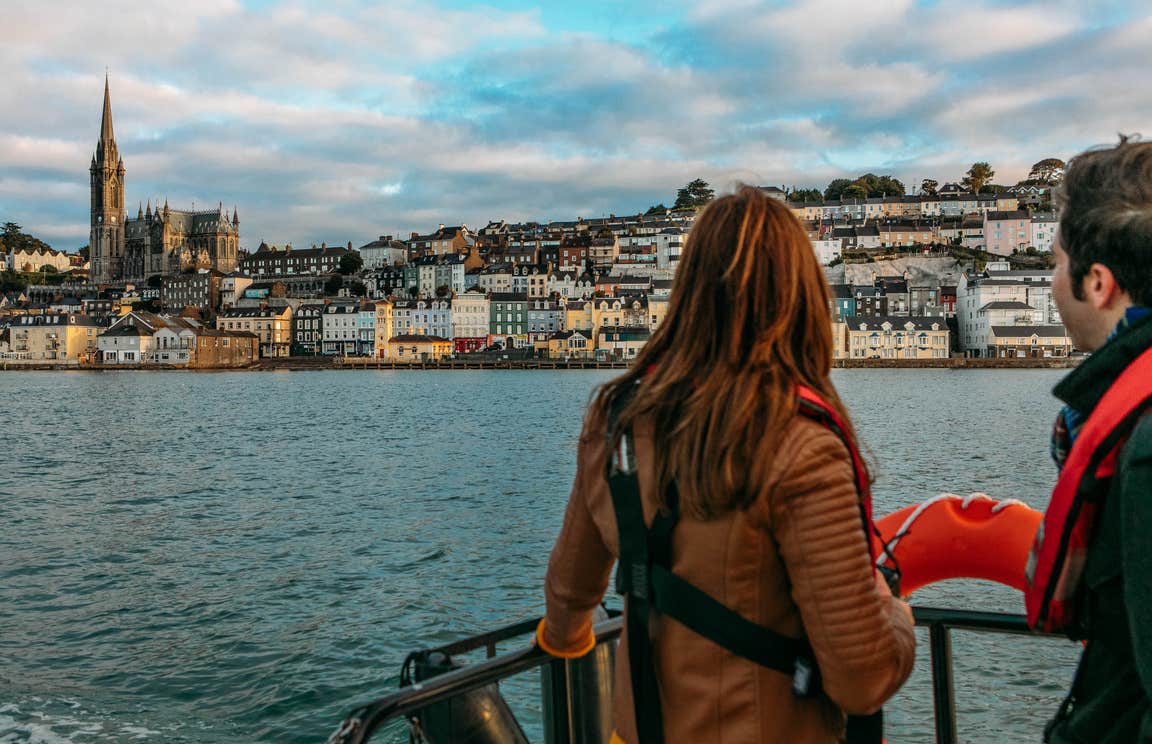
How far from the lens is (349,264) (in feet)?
428

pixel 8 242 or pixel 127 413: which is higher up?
pixel 8 242

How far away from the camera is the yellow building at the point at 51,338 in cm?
10562

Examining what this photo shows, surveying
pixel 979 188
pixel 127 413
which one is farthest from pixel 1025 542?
pixel 979 188

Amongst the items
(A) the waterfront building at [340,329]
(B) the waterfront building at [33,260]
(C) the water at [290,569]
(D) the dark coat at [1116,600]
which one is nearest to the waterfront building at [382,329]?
(A) the waterfront building at [340,329]

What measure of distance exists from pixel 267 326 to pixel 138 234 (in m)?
48.0

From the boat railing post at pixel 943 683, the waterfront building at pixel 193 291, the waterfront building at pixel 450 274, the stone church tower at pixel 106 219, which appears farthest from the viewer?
the stone church tower at pixel 106 219

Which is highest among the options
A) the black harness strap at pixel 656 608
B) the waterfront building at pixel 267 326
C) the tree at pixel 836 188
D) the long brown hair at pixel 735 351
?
the tree at pixel 836 188

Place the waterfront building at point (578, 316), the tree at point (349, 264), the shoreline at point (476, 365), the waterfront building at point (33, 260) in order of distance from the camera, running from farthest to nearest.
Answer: the waterfront building at point (33, 260) < the tree at point (349, 264) < the waterfront building at point (578, 316) < the shoreline at point (476, 365)

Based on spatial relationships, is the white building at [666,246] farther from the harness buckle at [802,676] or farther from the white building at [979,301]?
the harness buckle at [802,676]

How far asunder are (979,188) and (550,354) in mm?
71122

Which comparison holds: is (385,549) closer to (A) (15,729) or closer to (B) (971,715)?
(A) (15,729)

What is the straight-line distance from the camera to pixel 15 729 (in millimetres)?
7262

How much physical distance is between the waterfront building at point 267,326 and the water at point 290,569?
7910 centimetres

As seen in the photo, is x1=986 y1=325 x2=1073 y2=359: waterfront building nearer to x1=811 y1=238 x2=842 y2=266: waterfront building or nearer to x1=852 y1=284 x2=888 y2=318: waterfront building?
x1=852 y1=284 x2=888 y2=318: waterfront building
